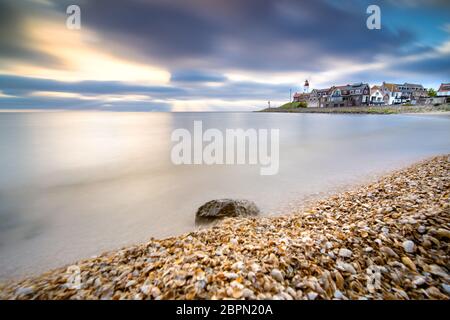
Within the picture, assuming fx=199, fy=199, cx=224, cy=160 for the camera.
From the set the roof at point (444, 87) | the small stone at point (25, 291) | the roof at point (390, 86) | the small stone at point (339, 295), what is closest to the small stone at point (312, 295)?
the small stone at point (339, 295)

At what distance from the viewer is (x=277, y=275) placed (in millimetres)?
2057

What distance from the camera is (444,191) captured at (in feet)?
13.0

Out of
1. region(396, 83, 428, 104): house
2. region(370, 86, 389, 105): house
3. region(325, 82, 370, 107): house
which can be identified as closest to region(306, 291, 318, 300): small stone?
region(325, 82, 370, 107): house

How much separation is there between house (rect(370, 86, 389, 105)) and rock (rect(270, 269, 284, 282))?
9448cm

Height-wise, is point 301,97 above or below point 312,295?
above

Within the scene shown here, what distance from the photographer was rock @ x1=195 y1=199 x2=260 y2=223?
4501 mm

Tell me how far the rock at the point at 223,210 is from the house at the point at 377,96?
9248cm

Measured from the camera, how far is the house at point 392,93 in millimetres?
76188

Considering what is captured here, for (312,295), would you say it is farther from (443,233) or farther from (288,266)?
(443,233)

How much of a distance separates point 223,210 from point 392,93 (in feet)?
328

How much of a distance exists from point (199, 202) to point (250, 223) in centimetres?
241

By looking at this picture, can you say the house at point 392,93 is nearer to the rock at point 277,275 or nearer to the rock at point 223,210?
the rock at point 223,210

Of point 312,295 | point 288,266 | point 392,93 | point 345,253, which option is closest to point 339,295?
point 312,295
